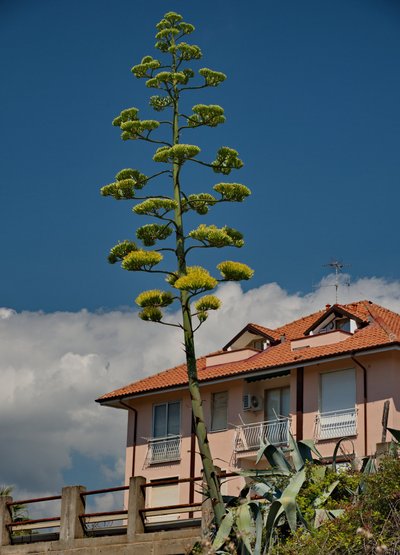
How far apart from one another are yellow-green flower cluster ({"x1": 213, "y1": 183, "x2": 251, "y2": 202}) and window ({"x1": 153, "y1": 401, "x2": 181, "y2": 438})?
72.5 ft

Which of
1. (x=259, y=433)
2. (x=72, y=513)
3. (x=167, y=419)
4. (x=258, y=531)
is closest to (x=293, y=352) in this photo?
(x=259, y=433)

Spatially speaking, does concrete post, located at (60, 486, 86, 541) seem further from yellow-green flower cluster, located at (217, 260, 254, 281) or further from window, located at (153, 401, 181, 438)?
window, located at (153, 401, 181, 438)

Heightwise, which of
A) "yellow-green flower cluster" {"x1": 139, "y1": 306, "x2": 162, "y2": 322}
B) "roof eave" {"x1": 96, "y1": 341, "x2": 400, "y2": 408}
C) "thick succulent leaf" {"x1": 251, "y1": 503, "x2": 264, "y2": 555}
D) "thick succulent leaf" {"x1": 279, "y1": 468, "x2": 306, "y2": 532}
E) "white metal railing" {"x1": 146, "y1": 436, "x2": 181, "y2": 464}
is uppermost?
"roof eave" {"x1": 96, "y1": 341, "x2": 400, "y2": 408}

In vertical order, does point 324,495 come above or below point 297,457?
below

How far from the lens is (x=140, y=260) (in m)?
21.4

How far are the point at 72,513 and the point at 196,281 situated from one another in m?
8.08

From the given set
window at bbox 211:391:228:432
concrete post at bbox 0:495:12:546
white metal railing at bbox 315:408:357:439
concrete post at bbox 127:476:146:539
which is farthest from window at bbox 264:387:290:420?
concrete post at bbox 127:476:146:539

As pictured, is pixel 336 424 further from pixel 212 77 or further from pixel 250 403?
pixel 212 77

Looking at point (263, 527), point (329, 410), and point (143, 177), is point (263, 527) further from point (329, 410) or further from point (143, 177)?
point (329, 410)

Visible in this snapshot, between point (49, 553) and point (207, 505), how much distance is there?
225 inches

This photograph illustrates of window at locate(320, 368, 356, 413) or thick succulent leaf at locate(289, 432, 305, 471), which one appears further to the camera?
window at locate(320, 368, 356, 413)

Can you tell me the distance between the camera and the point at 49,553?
26.3 metres

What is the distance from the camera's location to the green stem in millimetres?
20391

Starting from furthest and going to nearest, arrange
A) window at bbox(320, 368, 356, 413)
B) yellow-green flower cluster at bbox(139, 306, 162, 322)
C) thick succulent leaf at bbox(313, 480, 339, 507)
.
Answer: window at bbox(320, 368, 356, 413) < yellow-green flower cluster at bbox(139, 306, 162, 322) < thick succulent leaf at bbox(313, 480, 339, 507)
